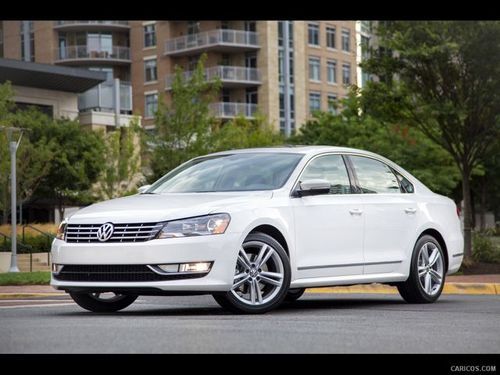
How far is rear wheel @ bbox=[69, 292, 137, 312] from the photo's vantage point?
10.6 metres

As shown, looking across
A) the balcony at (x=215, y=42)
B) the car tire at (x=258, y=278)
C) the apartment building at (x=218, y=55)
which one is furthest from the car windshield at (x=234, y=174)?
the balcony at (x=215, y=42)

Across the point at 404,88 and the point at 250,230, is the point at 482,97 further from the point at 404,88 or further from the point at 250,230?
the point at 250,230

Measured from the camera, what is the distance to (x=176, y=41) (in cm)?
7656

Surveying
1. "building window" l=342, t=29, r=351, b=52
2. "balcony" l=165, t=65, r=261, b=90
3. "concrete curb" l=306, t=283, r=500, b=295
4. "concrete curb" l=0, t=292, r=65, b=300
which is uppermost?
"building window" l=342, t=29, r=351, b=52

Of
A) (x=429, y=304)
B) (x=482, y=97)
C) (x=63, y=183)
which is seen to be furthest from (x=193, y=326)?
(x=63, y=183)

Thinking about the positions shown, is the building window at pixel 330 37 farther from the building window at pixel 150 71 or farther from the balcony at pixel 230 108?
the building window at pixel 150 71

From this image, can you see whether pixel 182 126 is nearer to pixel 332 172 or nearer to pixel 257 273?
→ pixel 332 172

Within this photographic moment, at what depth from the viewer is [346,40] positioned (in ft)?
276

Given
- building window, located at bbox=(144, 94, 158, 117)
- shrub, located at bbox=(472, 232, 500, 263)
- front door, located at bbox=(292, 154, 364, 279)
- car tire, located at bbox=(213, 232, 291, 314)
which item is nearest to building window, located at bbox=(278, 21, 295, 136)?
building window, located at bbox=(144, 94, 158, 117)

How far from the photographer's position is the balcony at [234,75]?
73.6m

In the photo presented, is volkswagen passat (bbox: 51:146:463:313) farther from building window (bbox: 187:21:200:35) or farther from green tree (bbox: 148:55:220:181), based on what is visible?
building window (bbox: 187:21:200:35)

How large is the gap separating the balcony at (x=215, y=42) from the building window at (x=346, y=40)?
1041 cm

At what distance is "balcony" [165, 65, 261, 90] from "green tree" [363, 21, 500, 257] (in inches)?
1981

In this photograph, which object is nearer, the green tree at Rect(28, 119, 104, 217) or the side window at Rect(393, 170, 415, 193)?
the side window at Rect(393, 170, 415, 193)
